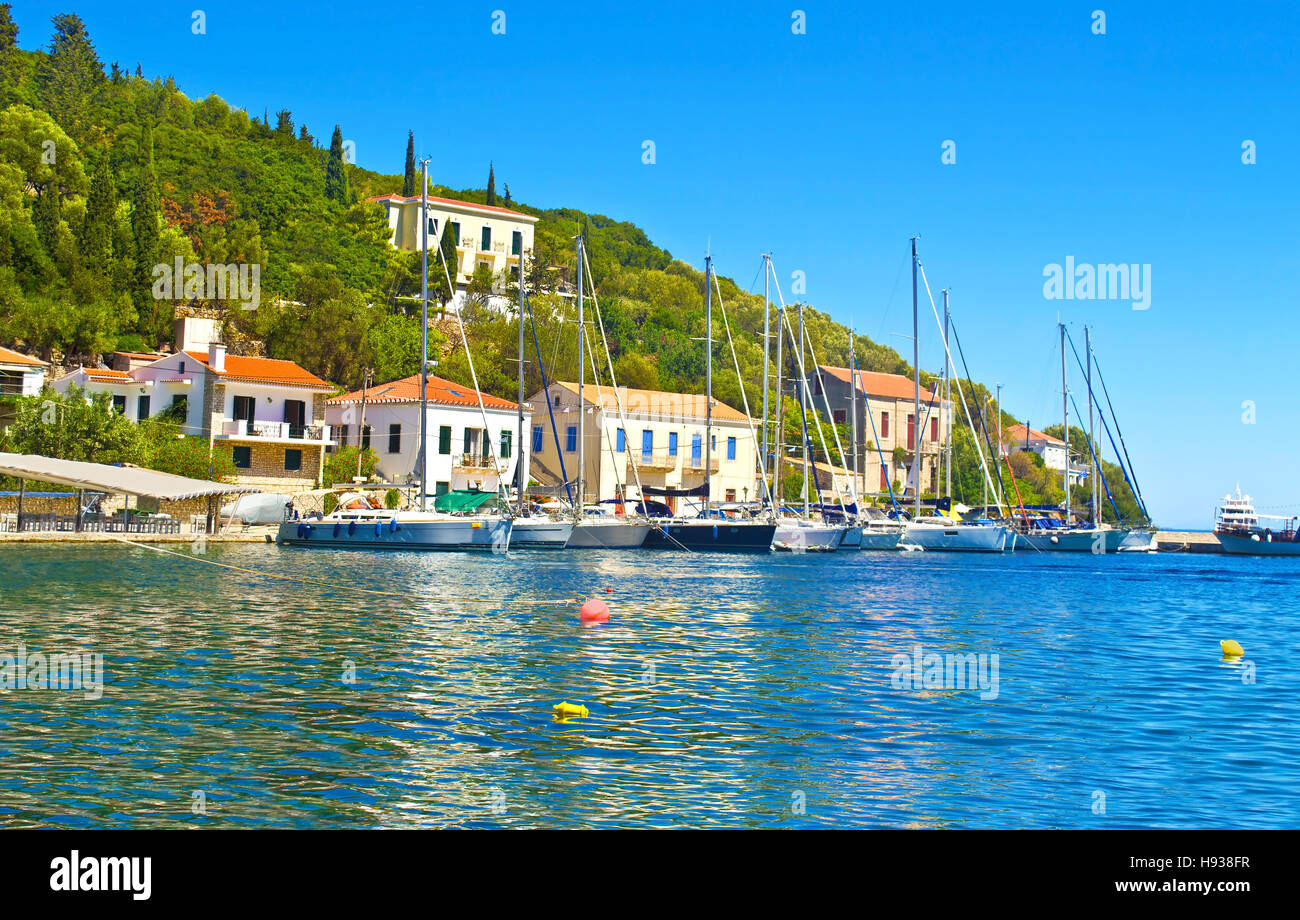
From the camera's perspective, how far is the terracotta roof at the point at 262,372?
58.3 m

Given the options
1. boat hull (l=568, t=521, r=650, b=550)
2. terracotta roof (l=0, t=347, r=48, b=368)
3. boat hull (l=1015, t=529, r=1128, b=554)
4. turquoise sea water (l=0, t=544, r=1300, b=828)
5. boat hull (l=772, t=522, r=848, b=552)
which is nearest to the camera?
turquoise sea water (l=0, t=544, r=1300, b=828)

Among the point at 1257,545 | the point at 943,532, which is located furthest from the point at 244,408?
the point at 1257,545

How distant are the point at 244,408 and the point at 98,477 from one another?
22733 mm

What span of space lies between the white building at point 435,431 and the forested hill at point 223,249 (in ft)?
18.6

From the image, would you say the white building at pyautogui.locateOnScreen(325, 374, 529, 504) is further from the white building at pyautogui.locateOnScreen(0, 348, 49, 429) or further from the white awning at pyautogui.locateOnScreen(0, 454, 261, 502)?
the white awning at pyautogui.locateOnScreen(0, 454, 261, 502)

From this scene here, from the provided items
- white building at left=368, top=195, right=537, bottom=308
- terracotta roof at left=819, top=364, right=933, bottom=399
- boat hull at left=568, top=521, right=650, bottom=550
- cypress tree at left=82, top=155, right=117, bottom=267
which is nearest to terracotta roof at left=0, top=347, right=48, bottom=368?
cypress tree at left=82, top=155, right=117, bottom=267

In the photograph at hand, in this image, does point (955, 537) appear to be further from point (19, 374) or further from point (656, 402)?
point (19, 374)

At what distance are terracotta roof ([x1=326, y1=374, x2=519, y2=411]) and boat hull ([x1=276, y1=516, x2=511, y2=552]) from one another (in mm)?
15882

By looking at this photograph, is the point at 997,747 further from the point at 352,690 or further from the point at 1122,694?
the point at 352,690

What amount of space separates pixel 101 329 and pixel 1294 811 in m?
63.9

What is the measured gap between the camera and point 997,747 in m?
12.9

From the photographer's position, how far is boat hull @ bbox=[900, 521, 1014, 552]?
61.2 m

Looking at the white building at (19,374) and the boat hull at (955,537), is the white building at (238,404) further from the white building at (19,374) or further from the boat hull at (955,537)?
the boat hull at (955,537)
